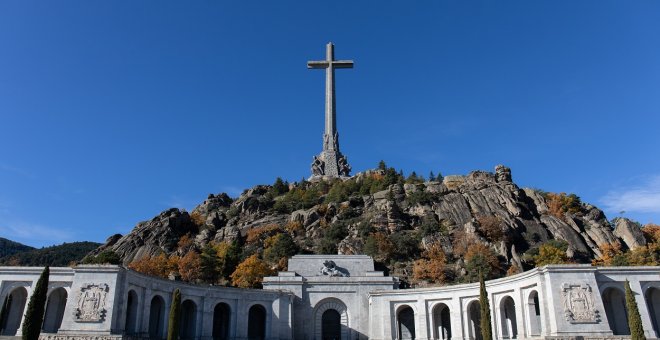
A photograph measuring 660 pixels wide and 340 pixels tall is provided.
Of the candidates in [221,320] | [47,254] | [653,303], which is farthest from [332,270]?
[47,254]

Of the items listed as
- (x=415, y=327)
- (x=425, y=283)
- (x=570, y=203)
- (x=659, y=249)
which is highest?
(x=570, y=203)

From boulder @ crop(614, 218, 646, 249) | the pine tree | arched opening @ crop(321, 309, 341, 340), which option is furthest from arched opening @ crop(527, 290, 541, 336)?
boulder @ crop(614, 218, 646, 249)

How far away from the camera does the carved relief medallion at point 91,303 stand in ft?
122

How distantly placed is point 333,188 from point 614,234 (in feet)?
165

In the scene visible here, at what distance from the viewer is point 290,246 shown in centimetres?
7731

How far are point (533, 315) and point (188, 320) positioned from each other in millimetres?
29331

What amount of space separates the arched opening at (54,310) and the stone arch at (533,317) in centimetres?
3679

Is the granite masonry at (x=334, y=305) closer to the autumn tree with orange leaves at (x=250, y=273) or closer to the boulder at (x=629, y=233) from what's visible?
the autumn tree with orange leaves at (x=250, y=273)

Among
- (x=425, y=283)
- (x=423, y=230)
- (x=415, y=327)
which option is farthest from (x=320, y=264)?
(x=423, y=230)

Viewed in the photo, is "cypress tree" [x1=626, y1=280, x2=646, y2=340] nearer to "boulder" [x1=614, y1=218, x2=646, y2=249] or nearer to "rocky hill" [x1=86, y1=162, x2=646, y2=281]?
"rocky hill" [x1=86, y1=162, x2=646, y2=281]

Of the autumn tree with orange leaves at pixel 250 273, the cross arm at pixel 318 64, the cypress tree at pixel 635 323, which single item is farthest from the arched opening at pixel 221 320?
the cross arm at pixel 318 64

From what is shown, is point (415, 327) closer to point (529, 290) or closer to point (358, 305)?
point (358, 305)

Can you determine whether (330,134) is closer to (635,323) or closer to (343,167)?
(343,167)

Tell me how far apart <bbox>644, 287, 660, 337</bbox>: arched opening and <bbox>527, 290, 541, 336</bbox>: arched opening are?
8.85 metres
